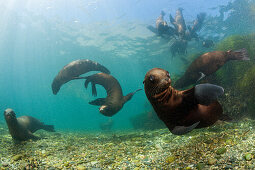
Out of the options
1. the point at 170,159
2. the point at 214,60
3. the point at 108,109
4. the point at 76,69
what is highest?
the point at 76,69

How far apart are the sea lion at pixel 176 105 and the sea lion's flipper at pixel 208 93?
0.12 ft

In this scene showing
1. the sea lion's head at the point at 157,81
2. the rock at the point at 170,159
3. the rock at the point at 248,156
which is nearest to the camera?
the sea lion's head at the point at 157,81

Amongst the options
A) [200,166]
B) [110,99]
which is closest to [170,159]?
[200,166]

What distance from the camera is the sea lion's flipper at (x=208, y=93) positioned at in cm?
157

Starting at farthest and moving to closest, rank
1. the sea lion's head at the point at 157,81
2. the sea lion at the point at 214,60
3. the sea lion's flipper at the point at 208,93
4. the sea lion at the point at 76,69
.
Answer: the sea lion at the point at 76,69
the sea lion at the point at 214,60
the sea lion's head at the point at 157,81
the sea lion's flipper at the point at 208,93

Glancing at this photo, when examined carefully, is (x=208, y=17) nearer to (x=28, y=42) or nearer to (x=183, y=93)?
(x=183, y=93)

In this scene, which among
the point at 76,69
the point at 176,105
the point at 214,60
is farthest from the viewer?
the point at 76,69

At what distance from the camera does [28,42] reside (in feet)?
116

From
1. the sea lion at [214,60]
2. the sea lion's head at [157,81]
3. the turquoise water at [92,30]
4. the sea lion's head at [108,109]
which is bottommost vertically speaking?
the sea lion's head at [108,109]

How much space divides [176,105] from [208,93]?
39 centimetres

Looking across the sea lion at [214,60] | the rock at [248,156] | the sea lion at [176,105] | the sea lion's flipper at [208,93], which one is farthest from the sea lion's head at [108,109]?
the sea lion's flipper at [208,93]

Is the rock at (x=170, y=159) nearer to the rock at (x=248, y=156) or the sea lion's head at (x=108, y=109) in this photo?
the rock at (x=248, y=156)

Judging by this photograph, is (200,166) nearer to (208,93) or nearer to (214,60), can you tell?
(208,93)

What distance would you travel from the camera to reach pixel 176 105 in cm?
186
